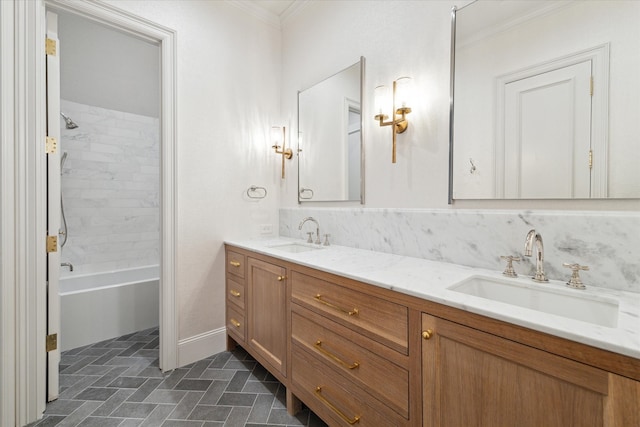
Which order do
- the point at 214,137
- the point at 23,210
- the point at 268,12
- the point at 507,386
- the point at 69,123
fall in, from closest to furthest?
the point at 507,386 < the point at 23,210 < the point at 214,137 < the point at 268,12 < the point at 69,123

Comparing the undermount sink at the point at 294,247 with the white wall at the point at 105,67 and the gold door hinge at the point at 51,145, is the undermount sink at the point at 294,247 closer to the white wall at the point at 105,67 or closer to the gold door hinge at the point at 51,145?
the gold door hinge at the point at 51,145

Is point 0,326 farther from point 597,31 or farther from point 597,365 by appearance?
point 597,31

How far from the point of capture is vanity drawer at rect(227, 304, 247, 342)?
2.06m

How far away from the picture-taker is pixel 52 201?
1.66 metres

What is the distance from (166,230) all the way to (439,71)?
206 cm

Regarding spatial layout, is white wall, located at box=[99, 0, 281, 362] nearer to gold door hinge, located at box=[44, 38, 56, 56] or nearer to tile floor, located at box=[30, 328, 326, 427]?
tile floor, located at box=[30, 328, 326, 427]

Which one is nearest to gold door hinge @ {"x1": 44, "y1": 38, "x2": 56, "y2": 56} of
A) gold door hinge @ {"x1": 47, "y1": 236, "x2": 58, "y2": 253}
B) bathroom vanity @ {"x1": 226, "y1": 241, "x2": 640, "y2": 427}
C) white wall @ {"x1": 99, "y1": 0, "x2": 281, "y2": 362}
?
white wall @ {"x1": 99, "y1": 0, "x2": 281, "y2": 362}

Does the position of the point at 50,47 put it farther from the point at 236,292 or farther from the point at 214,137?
the point at 236,292

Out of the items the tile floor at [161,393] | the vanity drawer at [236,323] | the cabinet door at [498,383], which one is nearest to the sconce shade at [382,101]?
the cabinet door at [498,383]

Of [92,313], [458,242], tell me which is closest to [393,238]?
[458,242]

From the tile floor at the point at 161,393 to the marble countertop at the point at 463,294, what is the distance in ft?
2.95

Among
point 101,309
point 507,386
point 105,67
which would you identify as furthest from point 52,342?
point 105,67

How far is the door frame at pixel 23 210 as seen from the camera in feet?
4.82

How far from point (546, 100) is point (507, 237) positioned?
60 centimetres
